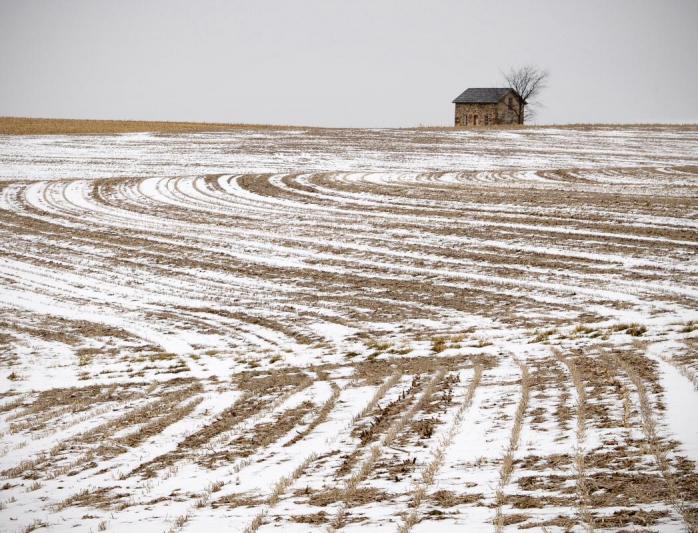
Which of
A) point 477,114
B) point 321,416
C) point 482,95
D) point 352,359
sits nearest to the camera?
point 321,416

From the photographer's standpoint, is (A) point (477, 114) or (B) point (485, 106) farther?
(A) point (477, 114)

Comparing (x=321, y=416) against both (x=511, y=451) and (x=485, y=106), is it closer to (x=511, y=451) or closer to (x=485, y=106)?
(x=511, y=451)

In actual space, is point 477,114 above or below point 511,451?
above

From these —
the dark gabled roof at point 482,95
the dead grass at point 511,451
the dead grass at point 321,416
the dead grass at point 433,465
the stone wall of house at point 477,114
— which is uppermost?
the dark gabled roof at point 482,95

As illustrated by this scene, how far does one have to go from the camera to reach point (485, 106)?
283 feet

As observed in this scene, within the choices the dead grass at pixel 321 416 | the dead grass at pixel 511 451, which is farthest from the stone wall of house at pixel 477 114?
the dead grass at pixel 321 416

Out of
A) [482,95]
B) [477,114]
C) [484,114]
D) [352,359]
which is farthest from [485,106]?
[352,359]

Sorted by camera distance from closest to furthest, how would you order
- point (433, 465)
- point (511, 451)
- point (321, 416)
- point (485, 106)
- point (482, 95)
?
1. point (433, 465)
2. point (511, 451)
3. point (321, 416)
4. point (485, 106)
5. point (482, 95)

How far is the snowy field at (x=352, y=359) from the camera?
643 centimetres

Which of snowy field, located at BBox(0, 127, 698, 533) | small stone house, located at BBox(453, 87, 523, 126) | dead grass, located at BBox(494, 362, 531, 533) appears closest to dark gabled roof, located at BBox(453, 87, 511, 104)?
small stone house, located at BBox(453, 87, 523, 126)

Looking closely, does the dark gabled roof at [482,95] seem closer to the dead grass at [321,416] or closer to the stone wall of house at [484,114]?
the stone wall of house at [484,114]

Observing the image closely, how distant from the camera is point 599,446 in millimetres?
6918

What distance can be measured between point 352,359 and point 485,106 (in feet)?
258

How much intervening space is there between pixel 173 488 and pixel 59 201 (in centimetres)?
2131
